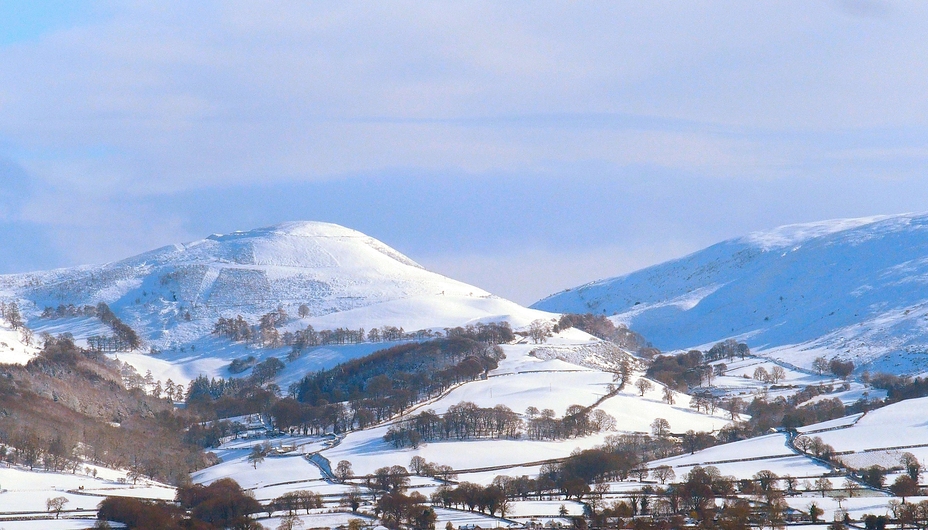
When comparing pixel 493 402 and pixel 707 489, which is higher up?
pixel 493 402

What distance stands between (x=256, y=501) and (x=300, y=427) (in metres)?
53.4

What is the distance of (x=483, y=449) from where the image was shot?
434 feet

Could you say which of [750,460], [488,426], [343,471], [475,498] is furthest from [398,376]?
[475,498]

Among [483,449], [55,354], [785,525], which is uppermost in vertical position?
[55,354]

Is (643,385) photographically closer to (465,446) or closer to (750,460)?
(465,446)

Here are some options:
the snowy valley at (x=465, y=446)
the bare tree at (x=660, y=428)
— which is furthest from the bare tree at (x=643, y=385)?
the bare tree at (x=660, y=428)

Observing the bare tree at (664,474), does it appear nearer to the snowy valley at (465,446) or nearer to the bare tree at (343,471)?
the snowy valley at (465,446)

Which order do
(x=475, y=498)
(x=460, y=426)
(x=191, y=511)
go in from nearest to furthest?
1. (x=475, y=498)
2. (x=191, y=511)
3. (x=460, y=426)

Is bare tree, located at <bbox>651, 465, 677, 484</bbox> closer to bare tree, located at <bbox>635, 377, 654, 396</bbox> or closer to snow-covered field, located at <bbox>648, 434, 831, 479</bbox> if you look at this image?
snow-covered field, located at <bbox>648, 434, 831, 479</bbox>

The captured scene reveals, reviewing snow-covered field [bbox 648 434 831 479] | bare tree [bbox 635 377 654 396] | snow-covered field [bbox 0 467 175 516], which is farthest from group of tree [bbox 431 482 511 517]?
bare tree [bbox 635 377 654 396]

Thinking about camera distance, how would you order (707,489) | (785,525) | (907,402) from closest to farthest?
(785,525) < (707,489) < (907,402)

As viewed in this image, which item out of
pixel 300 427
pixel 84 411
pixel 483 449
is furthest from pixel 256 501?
pixel 84 411

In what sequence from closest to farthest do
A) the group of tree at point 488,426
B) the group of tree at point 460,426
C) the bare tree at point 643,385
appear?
the group of tree at point 460,426
the group of tree at point 488,426
the bare tree at point 643,385

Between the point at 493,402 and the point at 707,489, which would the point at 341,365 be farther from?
the point at 707,489
